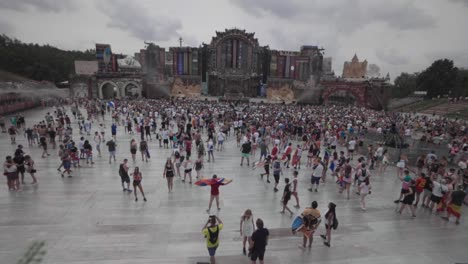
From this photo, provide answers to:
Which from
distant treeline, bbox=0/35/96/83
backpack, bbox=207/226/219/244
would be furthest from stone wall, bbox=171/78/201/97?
backpack, bbox=207/226/219/244

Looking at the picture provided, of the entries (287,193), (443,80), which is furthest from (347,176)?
(443,80)

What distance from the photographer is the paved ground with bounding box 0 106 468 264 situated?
5.25m

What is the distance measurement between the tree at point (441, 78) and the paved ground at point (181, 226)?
58.8m

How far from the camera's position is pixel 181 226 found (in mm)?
6258

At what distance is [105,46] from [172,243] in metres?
50.6

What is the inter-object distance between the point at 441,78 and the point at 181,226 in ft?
218

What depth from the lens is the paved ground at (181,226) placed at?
5.25 metres

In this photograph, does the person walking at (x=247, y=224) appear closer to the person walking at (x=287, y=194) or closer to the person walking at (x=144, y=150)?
the person walking at (x=287, y=194)

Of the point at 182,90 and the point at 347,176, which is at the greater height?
the point at 182,90

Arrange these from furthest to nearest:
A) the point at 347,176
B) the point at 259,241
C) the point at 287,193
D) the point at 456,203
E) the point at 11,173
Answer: the point at 347,176, the point at 11,173, the point at 456,203, the point at 287,193, the point at 259,241

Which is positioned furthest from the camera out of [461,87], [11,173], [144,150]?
[461,87]

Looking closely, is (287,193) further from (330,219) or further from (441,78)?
(441,78)

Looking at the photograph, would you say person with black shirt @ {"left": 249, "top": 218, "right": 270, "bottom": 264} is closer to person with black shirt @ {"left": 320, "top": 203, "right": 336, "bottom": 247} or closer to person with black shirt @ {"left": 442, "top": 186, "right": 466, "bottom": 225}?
person with black shirt @ {"left": 320, "top": 203, "right": 336, "bottom": 247}

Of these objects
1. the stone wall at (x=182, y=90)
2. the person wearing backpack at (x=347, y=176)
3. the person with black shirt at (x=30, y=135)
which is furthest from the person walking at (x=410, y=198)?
the stone wall at (x=182, y=90)
